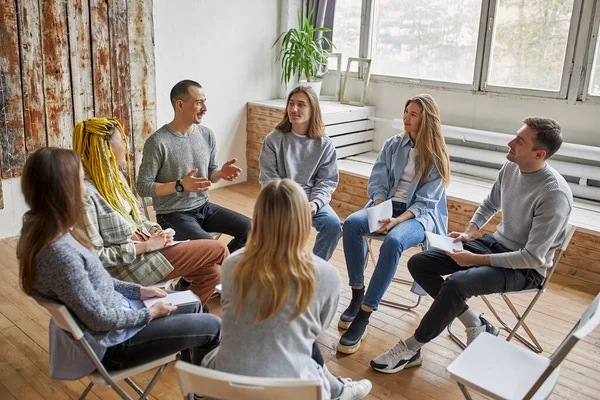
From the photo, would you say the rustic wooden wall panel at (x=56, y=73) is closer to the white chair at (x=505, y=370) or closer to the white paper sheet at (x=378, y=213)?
the white paper sheet at (x=378, y=213)

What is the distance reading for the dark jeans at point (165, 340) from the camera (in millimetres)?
1788

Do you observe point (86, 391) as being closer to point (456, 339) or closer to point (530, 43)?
point (456, 339)

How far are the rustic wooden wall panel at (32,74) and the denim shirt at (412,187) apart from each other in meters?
2.41

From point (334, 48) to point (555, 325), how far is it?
11.9ft

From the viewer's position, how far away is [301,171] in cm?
322

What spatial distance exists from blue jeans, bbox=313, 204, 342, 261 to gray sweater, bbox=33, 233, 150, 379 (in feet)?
4.75

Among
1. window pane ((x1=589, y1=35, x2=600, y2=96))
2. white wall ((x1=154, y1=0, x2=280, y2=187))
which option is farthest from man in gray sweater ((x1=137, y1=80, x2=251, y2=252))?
window pane ((x1=589, y1=35, x2=600, y2=96))

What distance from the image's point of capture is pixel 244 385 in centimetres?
131

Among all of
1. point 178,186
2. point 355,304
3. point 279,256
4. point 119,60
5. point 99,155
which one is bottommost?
point 355,304

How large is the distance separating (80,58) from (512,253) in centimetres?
329

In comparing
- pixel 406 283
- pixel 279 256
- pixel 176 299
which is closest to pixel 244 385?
pixel 279 256

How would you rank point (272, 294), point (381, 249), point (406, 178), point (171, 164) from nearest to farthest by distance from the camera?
point (272, 294) → point (381, 249) → point (171, 164) → point (406, 178)

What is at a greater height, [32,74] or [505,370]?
[32,74]

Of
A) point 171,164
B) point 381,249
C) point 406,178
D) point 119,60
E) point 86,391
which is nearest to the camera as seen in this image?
point 86,391
